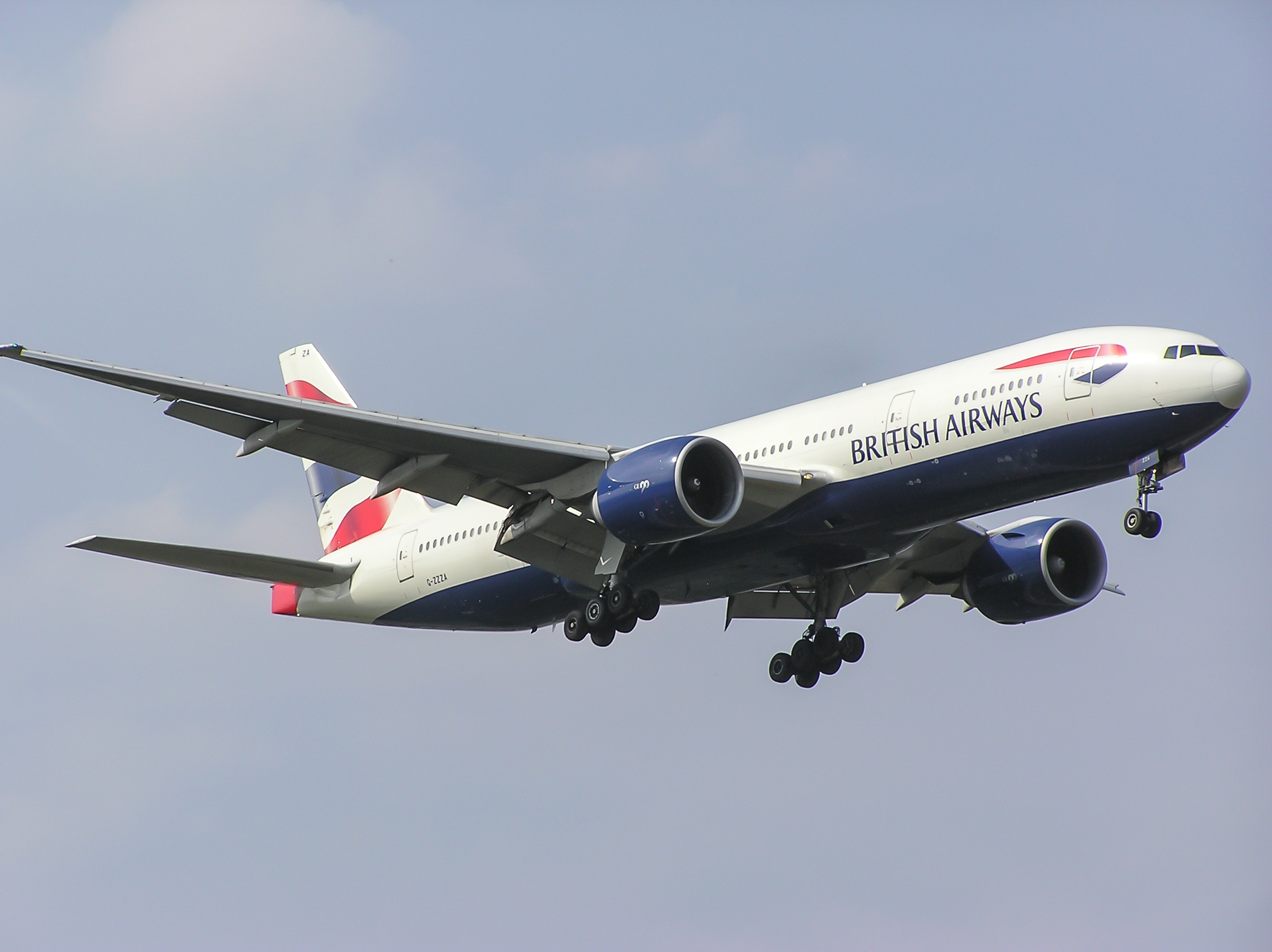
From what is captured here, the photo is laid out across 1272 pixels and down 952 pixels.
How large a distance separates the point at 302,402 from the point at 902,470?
9.69m

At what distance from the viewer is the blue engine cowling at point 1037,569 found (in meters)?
32.4

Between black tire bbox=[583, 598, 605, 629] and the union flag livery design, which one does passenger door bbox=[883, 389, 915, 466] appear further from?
black tire bbox=[583, 598, 605, 629]

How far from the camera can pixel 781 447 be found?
2819 cm

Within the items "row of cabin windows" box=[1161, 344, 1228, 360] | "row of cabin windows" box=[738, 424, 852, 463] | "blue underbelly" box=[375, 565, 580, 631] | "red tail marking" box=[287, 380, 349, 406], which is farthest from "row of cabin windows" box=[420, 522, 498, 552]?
"row of cabin windows" box=[1161, 344, 1228, 360]

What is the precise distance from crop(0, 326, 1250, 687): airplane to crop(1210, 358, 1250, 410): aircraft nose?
31 mm

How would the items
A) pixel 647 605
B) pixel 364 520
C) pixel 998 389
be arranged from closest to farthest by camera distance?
pixel 998 389 < pixel 647 605 < pixel 364 520

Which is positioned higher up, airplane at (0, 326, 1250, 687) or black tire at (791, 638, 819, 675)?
airplane at (0, 326, 1250, 687)

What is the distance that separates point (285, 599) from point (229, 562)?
164 inches

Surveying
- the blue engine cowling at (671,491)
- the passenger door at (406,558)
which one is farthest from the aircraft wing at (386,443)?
the passenger door at (406,558)

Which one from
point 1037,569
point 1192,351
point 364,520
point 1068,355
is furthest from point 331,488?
point 1192,351

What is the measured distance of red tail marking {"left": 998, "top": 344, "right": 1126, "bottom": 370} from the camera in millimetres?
25500

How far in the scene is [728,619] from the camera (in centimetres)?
3366

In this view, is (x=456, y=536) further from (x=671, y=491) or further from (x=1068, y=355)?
(x=1068, y=355)

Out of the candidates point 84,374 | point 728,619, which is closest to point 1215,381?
point 728,619
